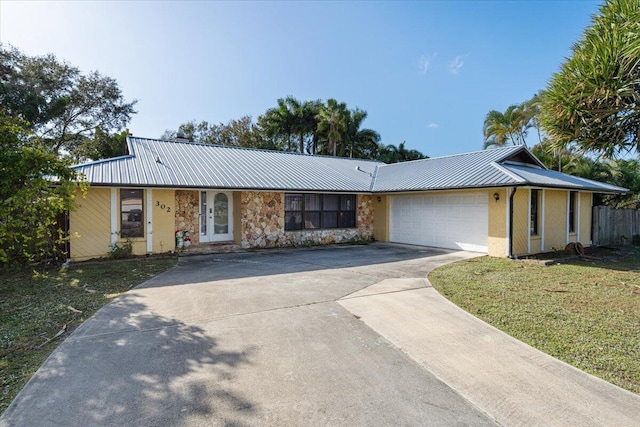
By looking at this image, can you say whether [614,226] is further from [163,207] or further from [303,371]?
[163,207]

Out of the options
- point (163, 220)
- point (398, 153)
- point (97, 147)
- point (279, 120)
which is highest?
point (279, 120)

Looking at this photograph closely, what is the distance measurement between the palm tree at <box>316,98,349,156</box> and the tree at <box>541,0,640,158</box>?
63.1 ft

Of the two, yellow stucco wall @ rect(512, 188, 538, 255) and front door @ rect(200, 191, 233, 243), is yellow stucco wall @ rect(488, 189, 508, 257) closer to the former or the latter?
yellow stucco wall @ rect(512, 188, 538, 255)

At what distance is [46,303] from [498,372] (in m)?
7.24

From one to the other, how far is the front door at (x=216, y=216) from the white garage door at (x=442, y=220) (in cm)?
732

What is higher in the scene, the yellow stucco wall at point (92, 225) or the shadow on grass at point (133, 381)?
the yellow stucco wall at point (92, 225)

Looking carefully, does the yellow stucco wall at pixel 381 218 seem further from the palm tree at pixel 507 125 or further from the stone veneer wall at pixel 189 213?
the palm tree at pixel 507 125

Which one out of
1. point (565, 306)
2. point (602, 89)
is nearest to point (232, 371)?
point (565, 306)

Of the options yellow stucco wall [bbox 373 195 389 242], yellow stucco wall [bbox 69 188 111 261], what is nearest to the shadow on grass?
yellow stucco wall [bbox 69 188 111 261]

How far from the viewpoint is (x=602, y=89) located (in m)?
8.21

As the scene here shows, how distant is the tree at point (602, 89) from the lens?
25.4 ft

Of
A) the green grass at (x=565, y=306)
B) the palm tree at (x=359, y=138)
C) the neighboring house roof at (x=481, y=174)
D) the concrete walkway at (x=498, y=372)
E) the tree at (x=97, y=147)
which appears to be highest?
the palm tree at (x=359, y=138)

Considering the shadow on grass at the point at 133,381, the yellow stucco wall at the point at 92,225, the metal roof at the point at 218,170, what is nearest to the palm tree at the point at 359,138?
the metal roof at the point at 218,170

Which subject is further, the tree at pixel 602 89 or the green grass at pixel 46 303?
the tree at pixel 602 89
